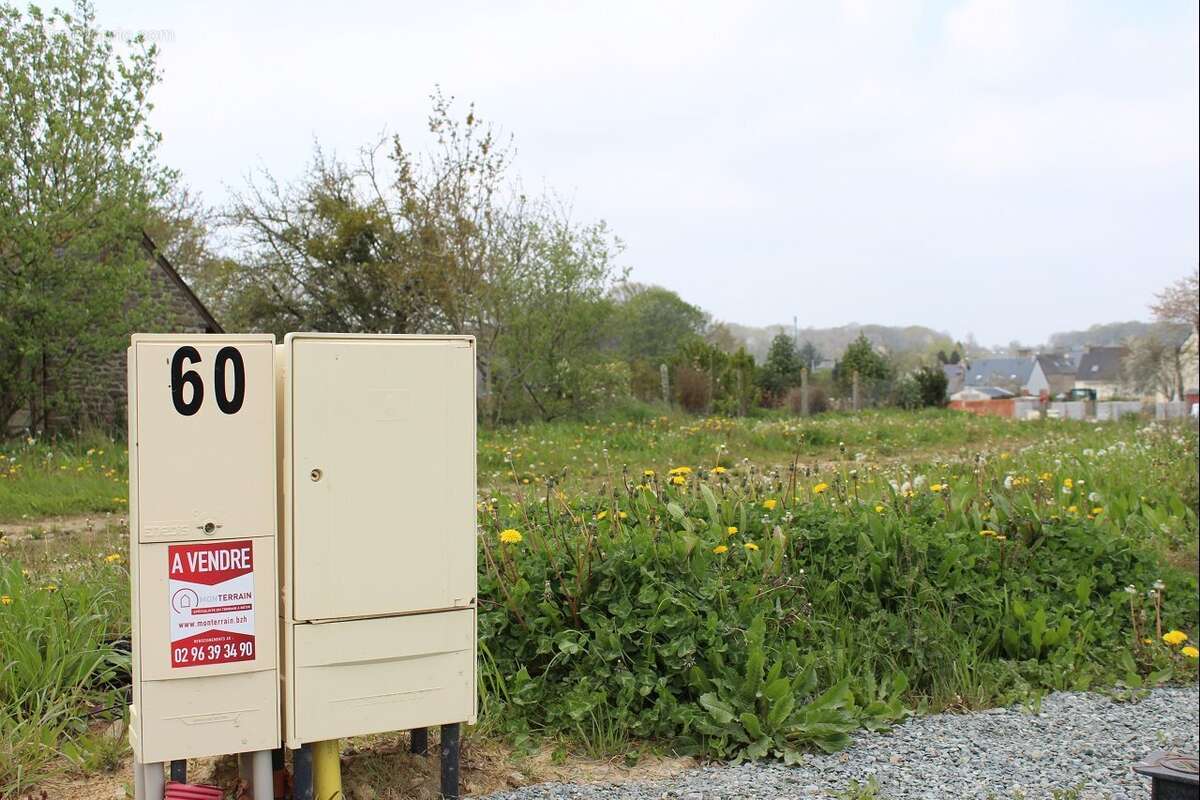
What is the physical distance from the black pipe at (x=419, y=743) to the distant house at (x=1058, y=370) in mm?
63674

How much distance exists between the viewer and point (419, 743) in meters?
3.22

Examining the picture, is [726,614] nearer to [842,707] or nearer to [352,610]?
[842,707]

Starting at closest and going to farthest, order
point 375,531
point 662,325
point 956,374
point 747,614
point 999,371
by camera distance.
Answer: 1. point 375,531
2. point 747,614
3. point 662,325
4. point 956,374
5. point 999,371

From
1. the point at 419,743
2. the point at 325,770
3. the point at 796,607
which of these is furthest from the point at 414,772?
the point at 796,607

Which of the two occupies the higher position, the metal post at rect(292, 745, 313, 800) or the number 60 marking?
the number 60 marking

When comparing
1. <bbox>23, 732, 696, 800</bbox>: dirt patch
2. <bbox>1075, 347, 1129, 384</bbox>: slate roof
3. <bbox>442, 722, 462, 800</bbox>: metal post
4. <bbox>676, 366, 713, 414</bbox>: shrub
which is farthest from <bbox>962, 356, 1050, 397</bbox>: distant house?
<bbox>442, 722, 462, 800</bbox>: metal post

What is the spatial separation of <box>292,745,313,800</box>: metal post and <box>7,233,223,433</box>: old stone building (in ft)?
39.1

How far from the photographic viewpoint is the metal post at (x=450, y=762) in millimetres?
2918

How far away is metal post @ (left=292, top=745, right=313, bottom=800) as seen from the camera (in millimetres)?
2717

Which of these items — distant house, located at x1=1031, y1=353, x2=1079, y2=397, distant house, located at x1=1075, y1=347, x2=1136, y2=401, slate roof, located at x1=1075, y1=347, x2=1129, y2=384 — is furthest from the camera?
distant house, located at x1=1031, y1=353, x2=1079, y2=397

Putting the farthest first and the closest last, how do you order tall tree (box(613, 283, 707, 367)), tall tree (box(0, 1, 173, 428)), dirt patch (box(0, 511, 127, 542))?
tall tree (box(613, 283, 707, 367))
tall tree (box(0, 1, 173, 428))
dirt patch (box(0, 511, 127, 542))

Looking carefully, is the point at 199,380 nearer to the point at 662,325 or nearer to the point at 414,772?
the point at 414,772

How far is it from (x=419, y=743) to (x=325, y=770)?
45 centimetres

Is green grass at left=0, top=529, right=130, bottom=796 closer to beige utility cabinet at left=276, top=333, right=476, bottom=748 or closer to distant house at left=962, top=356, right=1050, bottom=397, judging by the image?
beige utility cabinet at left=276, top=333, right=476, bottom=748
